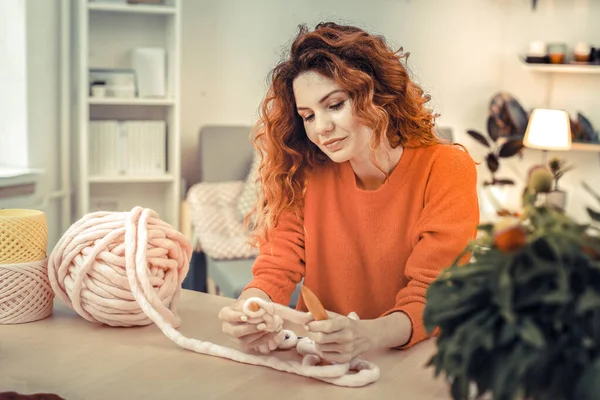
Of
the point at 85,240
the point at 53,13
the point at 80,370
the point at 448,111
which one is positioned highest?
the point at 53,13

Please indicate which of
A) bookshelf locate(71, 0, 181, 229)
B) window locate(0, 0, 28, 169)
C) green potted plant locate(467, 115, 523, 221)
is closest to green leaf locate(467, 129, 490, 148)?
green potted plant locate(467, 115, 523, 221)

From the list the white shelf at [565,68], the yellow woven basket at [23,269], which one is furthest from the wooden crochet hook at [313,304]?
the white shelf at [565,68]

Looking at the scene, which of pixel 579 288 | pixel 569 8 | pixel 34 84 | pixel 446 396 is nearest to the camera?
pixel 579 288

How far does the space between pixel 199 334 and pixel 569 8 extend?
11.6 feet

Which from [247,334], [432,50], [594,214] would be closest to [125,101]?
[432,50]

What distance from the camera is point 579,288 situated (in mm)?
658

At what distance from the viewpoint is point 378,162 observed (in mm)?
1482

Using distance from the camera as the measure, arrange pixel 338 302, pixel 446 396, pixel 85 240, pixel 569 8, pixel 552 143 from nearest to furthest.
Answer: pixel 446 396 → pixel 85 240 → pixel 338 302 → pixel 552 143 → pixel 569 8

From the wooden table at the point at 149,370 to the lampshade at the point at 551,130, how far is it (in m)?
A: 2.75

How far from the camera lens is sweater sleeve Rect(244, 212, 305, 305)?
4.69 ft

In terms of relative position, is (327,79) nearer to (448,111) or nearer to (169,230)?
(169,230)

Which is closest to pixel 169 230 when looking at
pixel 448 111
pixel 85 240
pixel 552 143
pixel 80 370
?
pixel 85 240

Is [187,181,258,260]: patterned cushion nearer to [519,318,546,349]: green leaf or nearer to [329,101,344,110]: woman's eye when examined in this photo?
[329,101,344,110]: woman's eye

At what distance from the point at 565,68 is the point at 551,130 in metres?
0.41
